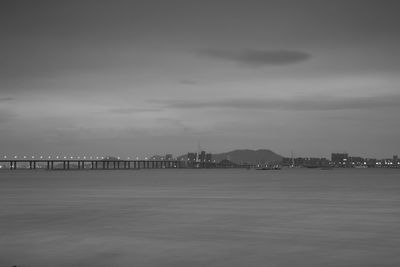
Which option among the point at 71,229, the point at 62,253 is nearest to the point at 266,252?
the point at 62,253

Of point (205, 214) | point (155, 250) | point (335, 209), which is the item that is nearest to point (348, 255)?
point (155, 250)

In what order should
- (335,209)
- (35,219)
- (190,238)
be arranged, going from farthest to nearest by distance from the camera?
(335,209) → (35,219) → (190,238)

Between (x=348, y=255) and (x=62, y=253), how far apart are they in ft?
28.9

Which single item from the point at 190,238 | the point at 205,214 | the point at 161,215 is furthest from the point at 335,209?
the point at 190,238

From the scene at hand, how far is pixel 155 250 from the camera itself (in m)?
18.4

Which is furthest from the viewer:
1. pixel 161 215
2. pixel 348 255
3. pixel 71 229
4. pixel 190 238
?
pixel 161 215

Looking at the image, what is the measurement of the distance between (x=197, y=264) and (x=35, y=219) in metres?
14.9

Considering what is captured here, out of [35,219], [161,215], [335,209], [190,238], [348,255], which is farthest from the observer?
[335,209]

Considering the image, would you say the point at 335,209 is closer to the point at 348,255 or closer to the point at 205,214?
the point at 205,214

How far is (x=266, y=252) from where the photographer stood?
18.1 m

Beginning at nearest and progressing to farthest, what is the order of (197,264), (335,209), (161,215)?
(197,264), (161,215), (335,209)

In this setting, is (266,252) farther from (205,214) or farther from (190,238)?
(205,214)

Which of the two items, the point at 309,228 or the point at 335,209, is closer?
the point at 309,228

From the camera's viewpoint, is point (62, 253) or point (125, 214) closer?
point (62, 253)
